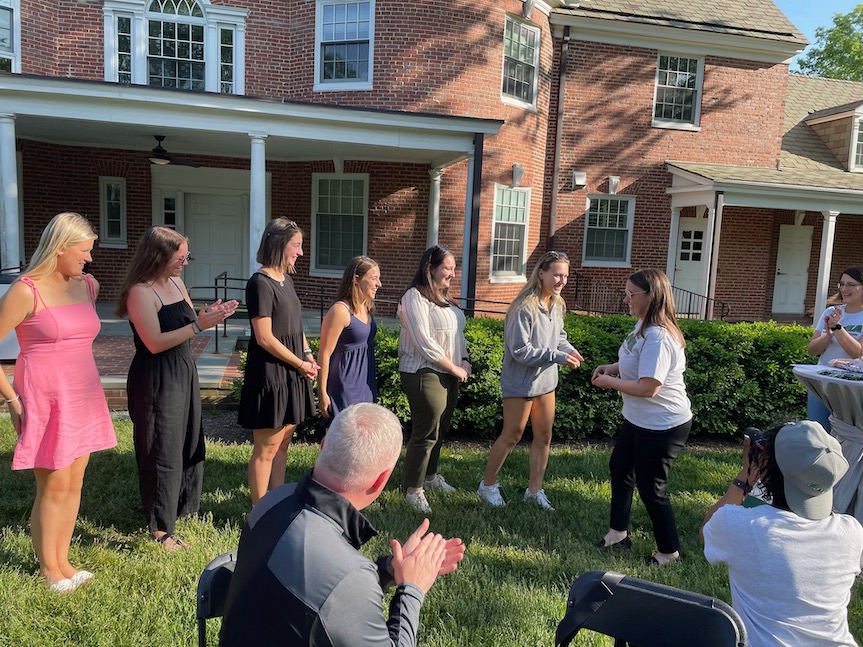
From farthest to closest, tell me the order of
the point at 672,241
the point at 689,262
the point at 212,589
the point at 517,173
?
the point at 689,262, the point at 672,241, the point at 517,173, the point at 212,589

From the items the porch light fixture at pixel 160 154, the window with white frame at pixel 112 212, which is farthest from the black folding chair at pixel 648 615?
the window with white frame at pixel 112 212

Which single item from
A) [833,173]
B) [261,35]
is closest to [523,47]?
[261,35]

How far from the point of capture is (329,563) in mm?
1583

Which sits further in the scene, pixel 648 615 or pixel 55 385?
pixel 55 385

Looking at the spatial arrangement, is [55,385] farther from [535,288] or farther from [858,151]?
[858,151]

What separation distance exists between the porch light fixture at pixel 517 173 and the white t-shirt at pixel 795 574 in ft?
39.0

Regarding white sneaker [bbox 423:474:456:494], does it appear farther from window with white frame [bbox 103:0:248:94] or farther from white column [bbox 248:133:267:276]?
window with white frame [bbox 103:0:248:94]

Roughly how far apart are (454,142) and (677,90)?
7340 millimetres

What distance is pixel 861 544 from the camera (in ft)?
6.86

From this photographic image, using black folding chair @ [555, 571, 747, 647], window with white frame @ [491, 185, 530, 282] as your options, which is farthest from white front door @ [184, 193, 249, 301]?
black folding chair @ [555, 571, 747, 647]

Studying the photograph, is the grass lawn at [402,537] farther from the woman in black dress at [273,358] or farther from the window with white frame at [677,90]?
the window with white frame at [677,90]

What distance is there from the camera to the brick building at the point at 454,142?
39.5 ft

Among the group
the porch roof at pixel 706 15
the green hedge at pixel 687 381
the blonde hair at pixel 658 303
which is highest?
the porch roof at pixel 706 15

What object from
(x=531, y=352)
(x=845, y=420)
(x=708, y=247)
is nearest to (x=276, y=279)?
(x=531, y=352)
